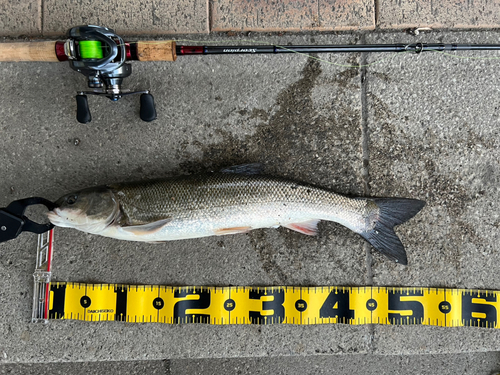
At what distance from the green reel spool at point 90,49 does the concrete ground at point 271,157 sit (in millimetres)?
637

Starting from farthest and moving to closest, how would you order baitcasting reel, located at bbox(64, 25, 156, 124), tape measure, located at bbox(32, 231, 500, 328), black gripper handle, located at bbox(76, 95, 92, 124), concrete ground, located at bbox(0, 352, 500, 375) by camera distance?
concrete ground, located at bbox(0, 352, 500, 375) → tape measure, located at bbox(32, 231, 500, 328) → black gripper handle, located at bbox(76, 95, 92, 124) → baitcasting reel, located at bbox(64, 25, 156, 124)

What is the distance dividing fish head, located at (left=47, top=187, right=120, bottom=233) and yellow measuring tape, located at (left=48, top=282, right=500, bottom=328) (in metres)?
0.67

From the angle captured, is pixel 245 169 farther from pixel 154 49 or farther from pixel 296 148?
pixel 154 49

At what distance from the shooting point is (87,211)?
2402mm

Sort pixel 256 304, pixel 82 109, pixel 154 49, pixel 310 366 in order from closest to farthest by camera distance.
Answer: pixel 154 49 → pixel 82 109 → pixel 256 304 → pixel 310 366

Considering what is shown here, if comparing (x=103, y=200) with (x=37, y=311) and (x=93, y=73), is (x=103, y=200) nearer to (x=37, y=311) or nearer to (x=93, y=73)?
(x=93, y=73)

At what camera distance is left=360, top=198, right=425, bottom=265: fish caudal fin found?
2.63 metres

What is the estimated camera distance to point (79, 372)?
3031mm

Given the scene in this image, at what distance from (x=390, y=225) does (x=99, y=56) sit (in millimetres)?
2452

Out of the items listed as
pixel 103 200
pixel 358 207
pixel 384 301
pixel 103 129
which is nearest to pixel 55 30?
pixel 103 129

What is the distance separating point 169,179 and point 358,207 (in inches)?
57.3

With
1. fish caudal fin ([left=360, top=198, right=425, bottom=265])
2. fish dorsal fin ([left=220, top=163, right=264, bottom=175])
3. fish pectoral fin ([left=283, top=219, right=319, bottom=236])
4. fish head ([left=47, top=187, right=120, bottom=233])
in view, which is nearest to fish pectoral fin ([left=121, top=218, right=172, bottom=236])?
fish head ([left=47, top=187, right=120, bottom=233])

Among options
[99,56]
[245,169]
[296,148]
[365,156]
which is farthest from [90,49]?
[365,156]

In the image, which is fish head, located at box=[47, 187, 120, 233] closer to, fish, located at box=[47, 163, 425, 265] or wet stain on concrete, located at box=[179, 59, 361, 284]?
fish, located at box=[47, 163, 425, 265]
